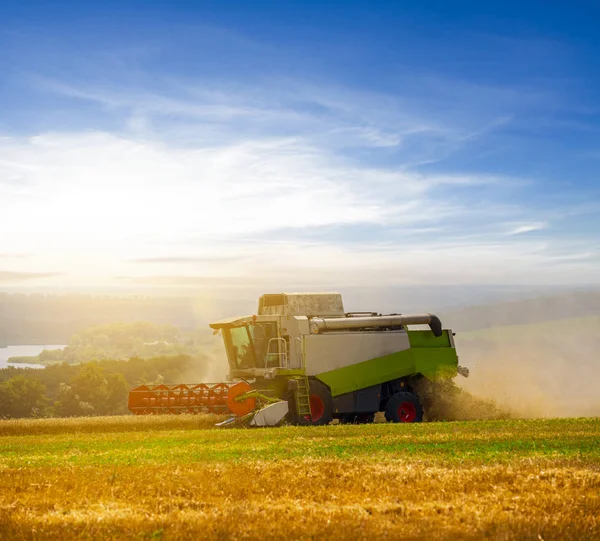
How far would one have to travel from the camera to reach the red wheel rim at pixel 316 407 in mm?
28156

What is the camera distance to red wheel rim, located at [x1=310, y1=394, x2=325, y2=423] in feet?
92.4

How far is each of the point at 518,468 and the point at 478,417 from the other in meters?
16.8

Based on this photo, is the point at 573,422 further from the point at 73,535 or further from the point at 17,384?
the point at 17,384

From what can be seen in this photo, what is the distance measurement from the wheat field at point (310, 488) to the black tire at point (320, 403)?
6948 mm

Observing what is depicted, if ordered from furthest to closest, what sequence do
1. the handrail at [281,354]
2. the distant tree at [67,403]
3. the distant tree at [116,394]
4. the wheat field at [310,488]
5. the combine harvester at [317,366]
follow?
the distant tree at [116,394], the distant tree at [67,403], the handrail at [281,354], the combine harvester at [317,366], the wheat field at [310,488]

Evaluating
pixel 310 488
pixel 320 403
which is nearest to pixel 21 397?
pixel 320 403

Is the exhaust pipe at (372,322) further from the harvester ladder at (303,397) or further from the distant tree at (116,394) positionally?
the distant tree at (116,394)

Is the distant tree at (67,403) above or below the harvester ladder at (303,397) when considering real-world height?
below

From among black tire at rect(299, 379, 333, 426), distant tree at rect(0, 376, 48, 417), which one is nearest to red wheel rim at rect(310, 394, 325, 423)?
black tire at rect(299, 379, 333, 426)

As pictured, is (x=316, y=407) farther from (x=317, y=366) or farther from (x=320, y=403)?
(x=317, y=366)

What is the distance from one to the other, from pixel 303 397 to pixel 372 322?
3.86 metres

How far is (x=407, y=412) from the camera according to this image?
29.3 metres

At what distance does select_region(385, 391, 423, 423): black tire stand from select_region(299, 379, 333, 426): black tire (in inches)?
85.6

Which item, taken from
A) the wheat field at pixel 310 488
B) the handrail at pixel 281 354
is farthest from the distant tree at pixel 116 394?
the wheat field at pixel 310 488
